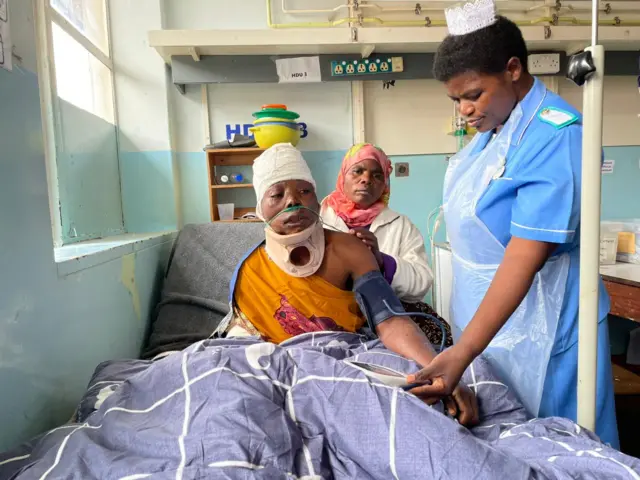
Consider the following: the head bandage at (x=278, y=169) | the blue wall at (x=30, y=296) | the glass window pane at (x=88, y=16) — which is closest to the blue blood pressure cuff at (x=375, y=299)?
the head bandage at (x=278, y=169)

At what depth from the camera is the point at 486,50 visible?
92cm

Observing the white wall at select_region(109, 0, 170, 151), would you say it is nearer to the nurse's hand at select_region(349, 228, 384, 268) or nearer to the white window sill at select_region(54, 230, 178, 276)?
the white window sill at select_region(54, 230, 178, 276)

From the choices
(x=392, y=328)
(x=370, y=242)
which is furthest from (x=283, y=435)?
(x=370, y=242)

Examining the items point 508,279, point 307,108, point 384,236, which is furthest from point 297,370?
point 307,108

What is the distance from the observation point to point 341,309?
4.20 ft

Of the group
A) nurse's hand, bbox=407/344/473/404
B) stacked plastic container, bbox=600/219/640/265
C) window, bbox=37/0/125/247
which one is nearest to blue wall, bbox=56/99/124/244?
window, bbox=37/0/125/247

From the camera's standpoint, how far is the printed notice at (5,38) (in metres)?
0.88

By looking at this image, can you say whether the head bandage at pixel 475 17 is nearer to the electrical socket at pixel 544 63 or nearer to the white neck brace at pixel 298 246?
the white neck brace at pixel 298 246

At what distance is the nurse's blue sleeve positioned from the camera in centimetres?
83

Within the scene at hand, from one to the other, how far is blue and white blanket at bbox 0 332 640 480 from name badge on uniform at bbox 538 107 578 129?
573mm

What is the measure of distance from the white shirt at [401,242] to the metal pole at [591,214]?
78 cm

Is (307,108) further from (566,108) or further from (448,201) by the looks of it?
(566,108)

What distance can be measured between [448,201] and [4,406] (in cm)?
110

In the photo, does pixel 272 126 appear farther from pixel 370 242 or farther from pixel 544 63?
pixel 544 63
